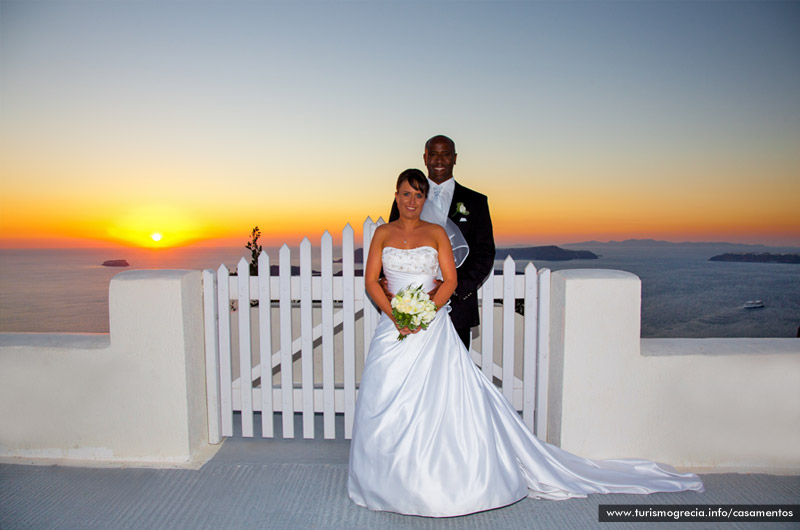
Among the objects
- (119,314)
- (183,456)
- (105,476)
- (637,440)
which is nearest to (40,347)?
(119,314)

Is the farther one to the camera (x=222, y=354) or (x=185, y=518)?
(x=222, y=354)

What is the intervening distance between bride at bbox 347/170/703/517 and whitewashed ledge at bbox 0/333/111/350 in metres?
2.27

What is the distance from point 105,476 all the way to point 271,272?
1984mm

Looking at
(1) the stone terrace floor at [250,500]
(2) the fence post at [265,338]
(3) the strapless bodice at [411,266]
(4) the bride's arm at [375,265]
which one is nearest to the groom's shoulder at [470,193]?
(3) the strapless bodice at [411,266]

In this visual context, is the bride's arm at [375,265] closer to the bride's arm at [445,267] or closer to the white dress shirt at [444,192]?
the bride's arm at [445,267]

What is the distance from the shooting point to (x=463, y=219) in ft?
12.6

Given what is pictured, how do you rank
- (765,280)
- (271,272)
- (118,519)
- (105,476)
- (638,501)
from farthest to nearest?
(765,280), (271,272), (105,476), (638,501), (118,519)

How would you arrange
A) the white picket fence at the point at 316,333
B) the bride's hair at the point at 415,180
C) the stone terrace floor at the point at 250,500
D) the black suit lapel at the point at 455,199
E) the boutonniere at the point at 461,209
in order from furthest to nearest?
the white picket fence at the point at 316,333, the black suit lapel at the point at 455,199, the boutonniere at the point at 461,209, the bride's hair at the point at 415,180, the stone terrace floor at the point at 250,500

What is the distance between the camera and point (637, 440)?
381 centimetres

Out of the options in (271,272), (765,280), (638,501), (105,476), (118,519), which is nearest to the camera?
(118,519)

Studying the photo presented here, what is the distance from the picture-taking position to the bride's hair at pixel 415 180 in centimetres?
331

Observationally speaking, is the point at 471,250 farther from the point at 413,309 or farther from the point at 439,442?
the point at 439,442

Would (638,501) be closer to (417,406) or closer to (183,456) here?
(417,406)

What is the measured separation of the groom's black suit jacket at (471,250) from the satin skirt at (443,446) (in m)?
0.38
